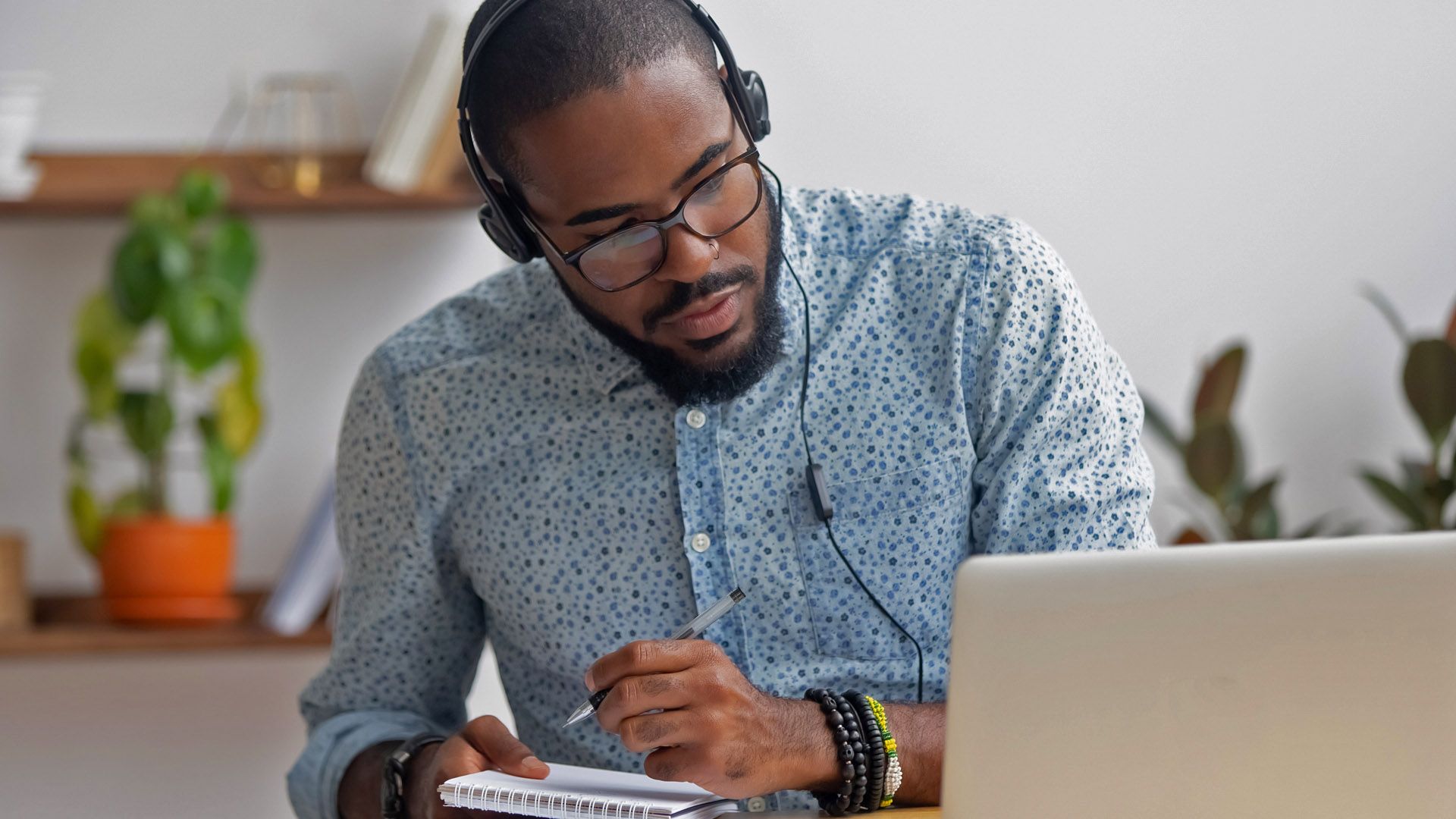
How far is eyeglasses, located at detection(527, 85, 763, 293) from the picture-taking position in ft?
3.88

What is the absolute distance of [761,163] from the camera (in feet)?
4.19

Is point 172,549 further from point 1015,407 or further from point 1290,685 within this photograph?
Result: point 1290,685

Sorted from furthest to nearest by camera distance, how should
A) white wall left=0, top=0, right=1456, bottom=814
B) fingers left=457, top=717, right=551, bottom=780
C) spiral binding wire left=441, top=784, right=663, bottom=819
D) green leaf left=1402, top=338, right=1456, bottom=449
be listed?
1. white wall left=0, top=0, right=1456, bottom=814
2. green leaf left=1402, top=338, right=1456, bottom=449
3. fingers left=457, top=717, right=551, bottom=780
4. spiral binding wire left=441, top=784, right=663, bottom=819

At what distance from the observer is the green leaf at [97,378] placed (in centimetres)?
215

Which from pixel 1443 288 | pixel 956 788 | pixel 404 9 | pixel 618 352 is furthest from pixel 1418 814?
pixel 404 9

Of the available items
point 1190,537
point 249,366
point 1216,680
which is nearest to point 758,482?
point 1216,680

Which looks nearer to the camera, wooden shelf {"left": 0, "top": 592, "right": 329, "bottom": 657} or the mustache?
the mustache

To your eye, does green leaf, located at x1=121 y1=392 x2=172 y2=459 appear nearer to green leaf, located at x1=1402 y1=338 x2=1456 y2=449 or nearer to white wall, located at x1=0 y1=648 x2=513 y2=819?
white wall, located at x1=0 y1=648 x2=513 y2=819

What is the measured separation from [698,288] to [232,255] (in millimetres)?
1207

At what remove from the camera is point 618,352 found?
1371mm

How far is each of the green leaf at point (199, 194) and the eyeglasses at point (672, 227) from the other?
44.3 inches

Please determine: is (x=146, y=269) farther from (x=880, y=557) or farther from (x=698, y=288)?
(x=880, y=557)

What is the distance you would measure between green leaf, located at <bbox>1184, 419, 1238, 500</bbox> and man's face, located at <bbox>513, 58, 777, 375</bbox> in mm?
1065

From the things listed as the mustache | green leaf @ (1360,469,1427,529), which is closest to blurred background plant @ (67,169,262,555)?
the mustache
